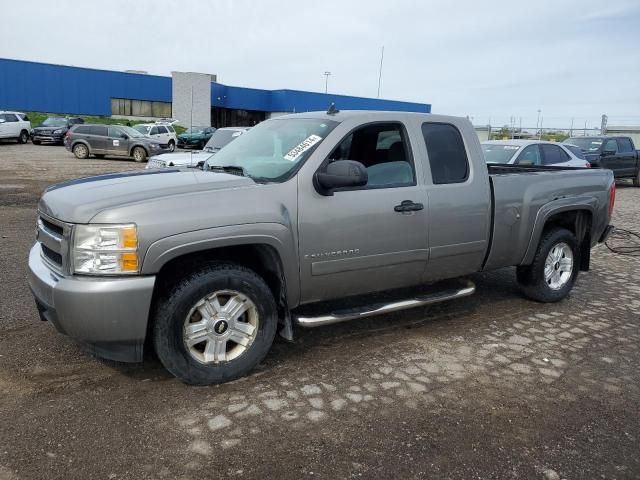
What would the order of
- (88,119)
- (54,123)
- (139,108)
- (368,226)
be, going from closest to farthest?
(368,226) < (54,123) < (88,119) < (139,108)

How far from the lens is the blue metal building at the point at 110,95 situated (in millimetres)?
42250

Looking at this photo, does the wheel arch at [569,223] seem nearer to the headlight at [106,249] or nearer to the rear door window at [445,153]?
the rear door window at [445,153]

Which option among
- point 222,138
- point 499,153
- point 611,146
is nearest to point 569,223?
point 499,153

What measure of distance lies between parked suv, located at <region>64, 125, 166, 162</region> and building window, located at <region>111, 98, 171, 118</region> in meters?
26.0

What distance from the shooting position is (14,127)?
2919 centimetres

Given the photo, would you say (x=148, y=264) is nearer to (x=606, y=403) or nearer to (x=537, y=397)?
(x=537, y=397)

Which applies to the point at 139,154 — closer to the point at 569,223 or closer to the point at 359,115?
the point at 569,223

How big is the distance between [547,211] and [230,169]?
3052mm

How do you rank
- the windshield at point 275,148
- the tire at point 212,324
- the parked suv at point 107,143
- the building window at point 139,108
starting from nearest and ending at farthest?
1. the tire at point 212,324
2. the windshield at point 275,148
3. the parked suv at point 107,143
4. the building window at point 139,108

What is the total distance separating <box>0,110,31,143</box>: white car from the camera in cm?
2848

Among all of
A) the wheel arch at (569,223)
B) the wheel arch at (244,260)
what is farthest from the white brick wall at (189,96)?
the wheel arch at (244,260)

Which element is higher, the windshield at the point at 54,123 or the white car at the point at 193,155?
the windshield at the point at 54,123

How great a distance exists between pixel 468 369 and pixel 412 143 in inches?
71.1

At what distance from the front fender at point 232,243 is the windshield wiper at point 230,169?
64cm
